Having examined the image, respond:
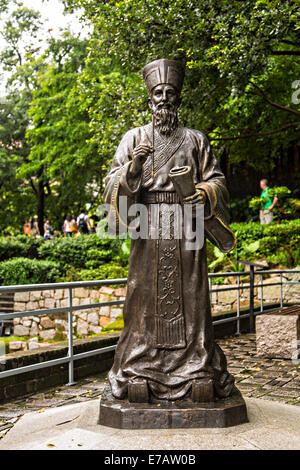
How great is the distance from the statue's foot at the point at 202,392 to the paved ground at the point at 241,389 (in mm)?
1021

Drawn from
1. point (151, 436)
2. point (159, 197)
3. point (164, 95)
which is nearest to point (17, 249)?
point (159, 197)

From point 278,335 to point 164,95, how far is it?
4950 millimetres

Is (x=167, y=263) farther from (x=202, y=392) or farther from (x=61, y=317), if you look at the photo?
(x=61, y=317)

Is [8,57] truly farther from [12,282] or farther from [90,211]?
[12,282]

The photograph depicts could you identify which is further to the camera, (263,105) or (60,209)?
(60,209)

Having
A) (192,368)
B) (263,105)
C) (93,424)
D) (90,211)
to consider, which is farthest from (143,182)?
(90,211)

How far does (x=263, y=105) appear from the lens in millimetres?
14320

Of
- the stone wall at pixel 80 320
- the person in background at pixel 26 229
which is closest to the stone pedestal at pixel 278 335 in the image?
the stone wall at pixel 80 320

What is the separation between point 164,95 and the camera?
158 inches

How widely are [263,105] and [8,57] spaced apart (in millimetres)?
16405

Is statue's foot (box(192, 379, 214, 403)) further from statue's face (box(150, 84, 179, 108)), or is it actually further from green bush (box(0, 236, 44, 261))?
green bush (box(0, 236, 44, 261))

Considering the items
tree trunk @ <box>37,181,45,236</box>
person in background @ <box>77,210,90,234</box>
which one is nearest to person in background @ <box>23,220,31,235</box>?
tree trunk @ <box>37,181,45,236</box>

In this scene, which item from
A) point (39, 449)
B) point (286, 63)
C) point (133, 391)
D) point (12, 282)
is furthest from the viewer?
point (12, 282)

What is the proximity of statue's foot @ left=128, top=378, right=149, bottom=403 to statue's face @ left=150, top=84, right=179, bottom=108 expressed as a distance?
212 cm
